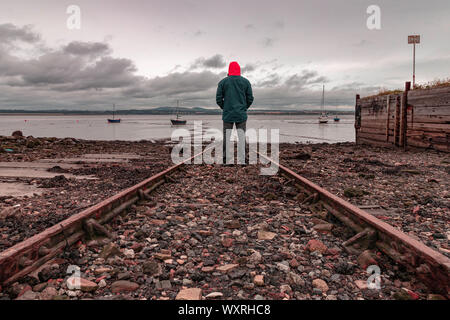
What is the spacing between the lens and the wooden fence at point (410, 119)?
9578 mm

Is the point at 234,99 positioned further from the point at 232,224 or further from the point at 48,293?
the point at 48,293

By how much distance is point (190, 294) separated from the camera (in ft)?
6.11

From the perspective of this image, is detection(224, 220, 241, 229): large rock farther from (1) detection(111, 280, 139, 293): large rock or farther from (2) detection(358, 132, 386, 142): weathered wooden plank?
(2) detection(358, 132, 386, 142): weathered wooden plank

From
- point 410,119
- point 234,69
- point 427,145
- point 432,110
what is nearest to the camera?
point 234,69

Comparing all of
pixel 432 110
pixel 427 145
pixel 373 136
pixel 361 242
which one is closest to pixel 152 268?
pixel 361 242

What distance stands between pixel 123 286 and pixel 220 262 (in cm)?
76

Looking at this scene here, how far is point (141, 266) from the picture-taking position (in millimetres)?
2250

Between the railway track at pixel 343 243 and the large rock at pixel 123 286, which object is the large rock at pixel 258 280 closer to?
the large rock at pixel 123 286

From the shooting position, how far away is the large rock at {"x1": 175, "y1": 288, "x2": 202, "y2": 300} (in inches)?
71.9

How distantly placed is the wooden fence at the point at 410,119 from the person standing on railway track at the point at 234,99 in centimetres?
680

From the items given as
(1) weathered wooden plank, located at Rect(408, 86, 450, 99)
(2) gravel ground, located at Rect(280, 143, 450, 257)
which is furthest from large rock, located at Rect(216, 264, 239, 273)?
(1) weathered wooden plank, located at Rect(408, 86, 450, 99)
